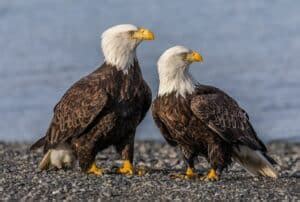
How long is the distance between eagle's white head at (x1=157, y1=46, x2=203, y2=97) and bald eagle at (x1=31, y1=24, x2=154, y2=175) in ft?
0.75

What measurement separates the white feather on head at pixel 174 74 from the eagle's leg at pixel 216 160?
2.18 ft

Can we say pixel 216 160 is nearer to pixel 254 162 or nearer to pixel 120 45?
pixel 254 162

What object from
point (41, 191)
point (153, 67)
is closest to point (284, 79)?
point (153, 67)

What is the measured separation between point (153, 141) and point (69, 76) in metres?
5.86

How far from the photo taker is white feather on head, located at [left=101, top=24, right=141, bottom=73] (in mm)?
12961

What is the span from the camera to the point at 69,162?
13.1 meters

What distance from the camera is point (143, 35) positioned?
42.6 ft

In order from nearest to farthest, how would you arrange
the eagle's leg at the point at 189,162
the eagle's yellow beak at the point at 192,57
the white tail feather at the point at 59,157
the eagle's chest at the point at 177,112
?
1. the eagle's chest at the point at 177,112
2. the eagle's leg at the point at 189,162
3. the eagle's yellow beak at the point at 192,57
4. the white tail feather at the point at 59,157

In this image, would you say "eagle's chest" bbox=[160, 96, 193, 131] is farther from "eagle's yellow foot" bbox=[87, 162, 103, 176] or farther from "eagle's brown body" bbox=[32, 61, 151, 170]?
"eagle's yellow foot" bbox=[87, 162, 103, 176]

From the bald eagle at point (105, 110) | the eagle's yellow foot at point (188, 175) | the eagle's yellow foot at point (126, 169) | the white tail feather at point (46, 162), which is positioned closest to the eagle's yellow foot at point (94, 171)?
the bald eagle at point (105, 110)

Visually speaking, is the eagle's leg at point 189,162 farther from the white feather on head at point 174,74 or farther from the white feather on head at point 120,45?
the white feather on head at point 120,45

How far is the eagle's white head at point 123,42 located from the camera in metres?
13.0

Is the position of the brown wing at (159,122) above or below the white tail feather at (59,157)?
above

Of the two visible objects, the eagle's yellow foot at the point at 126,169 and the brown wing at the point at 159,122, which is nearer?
the brown wing at the point at 159,122
